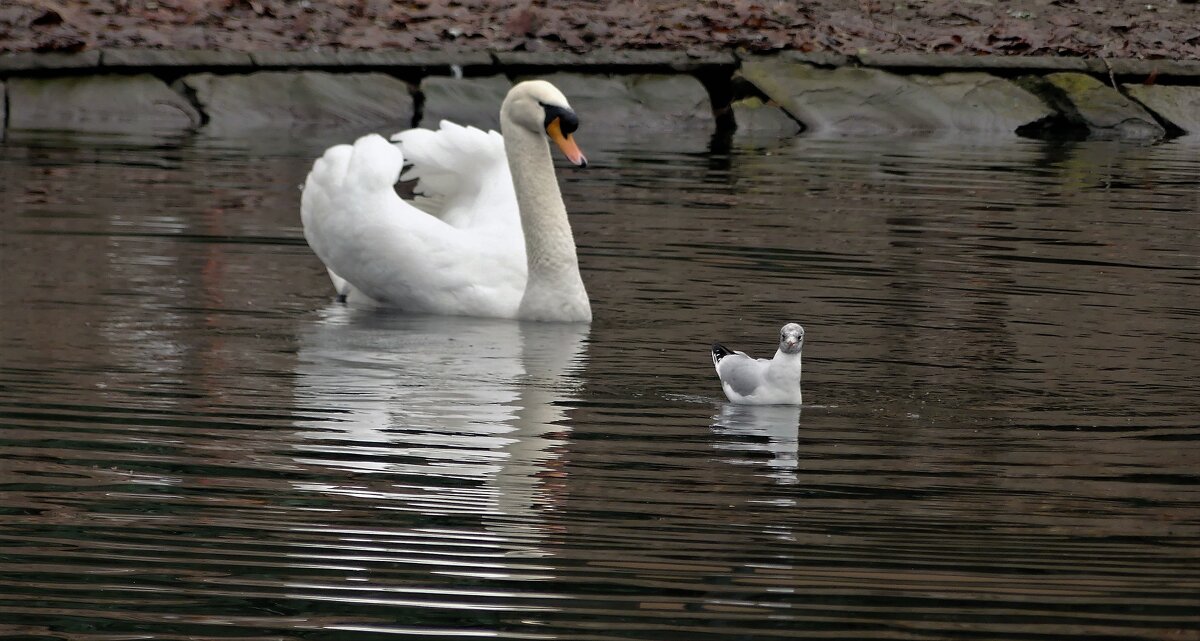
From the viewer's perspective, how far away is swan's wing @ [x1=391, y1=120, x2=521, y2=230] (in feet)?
29.4

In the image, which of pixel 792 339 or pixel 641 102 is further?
pixel 641 102

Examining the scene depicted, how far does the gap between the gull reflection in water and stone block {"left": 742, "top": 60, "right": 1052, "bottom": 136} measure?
11688mm

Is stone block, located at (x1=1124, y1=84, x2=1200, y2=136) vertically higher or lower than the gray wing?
lower

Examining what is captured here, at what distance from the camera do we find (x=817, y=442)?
19.5 feet

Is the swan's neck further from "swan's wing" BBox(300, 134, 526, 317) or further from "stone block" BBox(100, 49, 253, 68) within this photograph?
"stone block" BBox(100, 49, 253, 68)

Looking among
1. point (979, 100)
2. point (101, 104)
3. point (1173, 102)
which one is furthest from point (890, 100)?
point (101, 104)

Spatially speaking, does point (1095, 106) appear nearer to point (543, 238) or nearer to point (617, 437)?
point (543, 238)

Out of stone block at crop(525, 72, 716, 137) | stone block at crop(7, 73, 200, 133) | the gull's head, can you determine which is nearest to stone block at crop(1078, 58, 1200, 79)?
stone block at crop(525, 72, 716, 137)

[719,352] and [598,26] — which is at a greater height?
→ [598,26]

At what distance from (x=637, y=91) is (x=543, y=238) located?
9636 mm

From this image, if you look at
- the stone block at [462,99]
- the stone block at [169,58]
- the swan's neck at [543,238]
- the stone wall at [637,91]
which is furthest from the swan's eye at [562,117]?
the stone block at [169,58]

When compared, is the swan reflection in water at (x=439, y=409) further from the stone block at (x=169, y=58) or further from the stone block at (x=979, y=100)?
the stone block at (x=979, y=100)

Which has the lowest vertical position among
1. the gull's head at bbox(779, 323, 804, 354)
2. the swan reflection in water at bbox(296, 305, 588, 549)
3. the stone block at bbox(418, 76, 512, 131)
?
the stone block at bbox(418, 76, 512, 131)

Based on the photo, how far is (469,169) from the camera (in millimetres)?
9172
